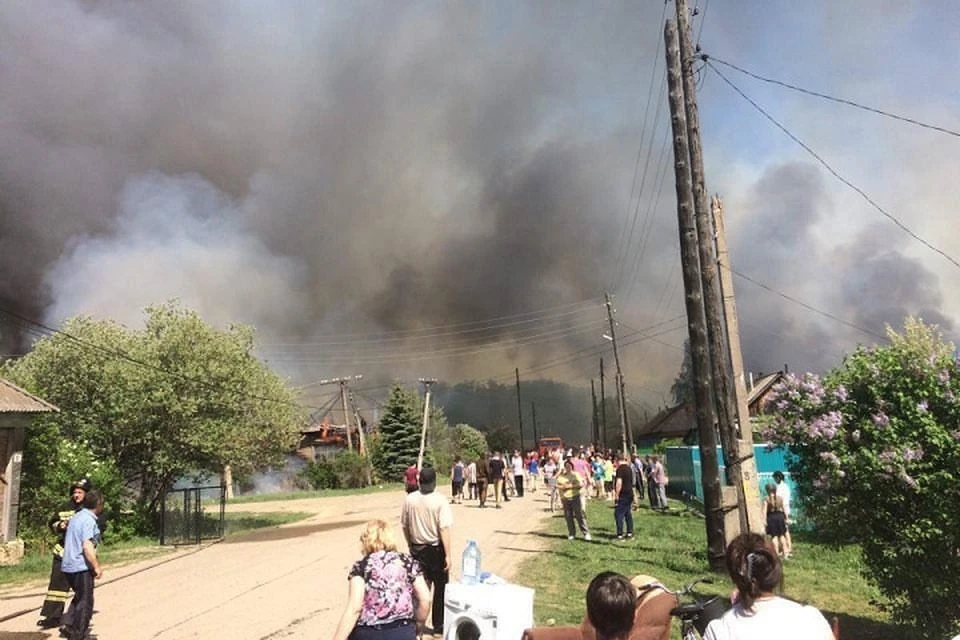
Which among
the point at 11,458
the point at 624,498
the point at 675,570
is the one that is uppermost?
the point at 11,458

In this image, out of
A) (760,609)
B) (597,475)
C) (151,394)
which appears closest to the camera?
(760,609)

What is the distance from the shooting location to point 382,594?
3.98 metres

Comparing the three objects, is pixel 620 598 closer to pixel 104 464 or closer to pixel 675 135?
pixel 675 135

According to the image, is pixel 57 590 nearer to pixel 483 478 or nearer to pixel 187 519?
pixel 187 519

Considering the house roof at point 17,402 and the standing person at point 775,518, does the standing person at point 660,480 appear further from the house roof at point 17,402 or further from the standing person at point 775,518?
the house roof at point 17,402

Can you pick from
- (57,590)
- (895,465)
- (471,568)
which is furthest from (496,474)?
(471,568)

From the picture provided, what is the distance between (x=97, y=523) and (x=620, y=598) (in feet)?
21.5

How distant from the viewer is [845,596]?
838cm

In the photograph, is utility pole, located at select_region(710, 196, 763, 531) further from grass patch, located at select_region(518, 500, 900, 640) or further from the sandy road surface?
the sandy road surface

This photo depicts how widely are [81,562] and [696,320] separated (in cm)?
814

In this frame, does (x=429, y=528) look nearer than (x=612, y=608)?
No

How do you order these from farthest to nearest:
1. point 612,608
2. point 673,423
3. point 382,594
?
1. point 673,423
2. point 382,594
3. point 612,608

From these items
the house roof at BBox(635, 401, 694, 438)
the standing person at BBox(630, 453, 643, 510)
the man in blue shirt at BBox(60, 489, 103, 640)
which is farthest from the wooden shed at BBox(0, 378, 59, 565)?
the house roof at BBox(635, 401, 694, 438)

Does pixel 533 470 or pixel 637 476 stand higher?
pixel 533 470
